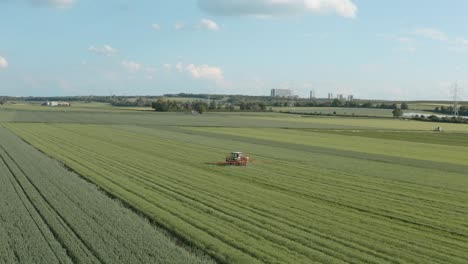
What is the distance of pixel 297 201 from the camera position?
75.1ft

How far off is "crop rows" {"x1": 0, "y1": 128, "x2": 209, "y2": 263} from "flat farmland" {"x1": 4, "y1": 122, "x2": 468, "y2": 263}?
2.97 ft

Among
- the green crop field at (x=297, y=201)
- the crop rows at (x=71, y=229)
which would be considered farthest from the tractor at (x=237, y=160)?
the crop rows at (x=71, y=229)

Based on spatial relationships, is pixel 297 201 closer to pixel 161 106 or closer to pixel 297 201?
pixel 297 201

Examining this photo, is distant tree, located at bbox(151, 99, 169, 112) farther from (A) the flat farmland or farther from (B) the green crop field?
(B) the green crop field

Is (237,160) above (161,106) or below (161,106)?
above

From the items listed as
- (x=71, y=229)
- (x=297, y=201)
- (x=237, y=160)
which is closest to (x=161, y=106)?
(x=237, y=160)

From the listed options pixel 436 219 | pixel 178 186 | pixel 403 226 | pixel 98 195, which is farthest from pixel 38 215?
pixel 436 219

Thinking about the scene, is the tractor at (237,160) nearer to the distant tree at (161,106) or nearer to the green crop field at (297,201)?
the green crop field at (297,201)

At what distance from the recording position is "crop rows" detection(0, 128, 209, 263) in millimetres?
14703

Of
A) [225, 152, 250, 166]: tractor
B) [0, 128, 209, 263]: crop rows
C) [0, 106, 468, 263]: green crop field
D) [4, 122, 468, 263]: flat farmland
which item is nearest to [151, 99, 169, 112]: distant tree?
[4, 122, 468, 263]: flat farmland

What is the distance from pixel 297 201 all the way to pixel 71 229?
9.72 m

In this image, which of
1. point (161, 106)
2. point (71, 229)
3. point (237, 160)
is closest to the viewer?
point (71, 229)

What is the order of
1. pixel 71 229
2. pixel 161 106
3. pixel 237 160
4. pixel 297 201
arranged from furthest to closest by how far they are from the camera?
1. pixel 161 106
2. pixel 237 160
3. pixel 297 201
4. pixel 71 229

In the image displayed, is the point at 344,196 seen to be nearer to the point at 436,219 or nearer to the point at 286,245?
the point at 436,219
